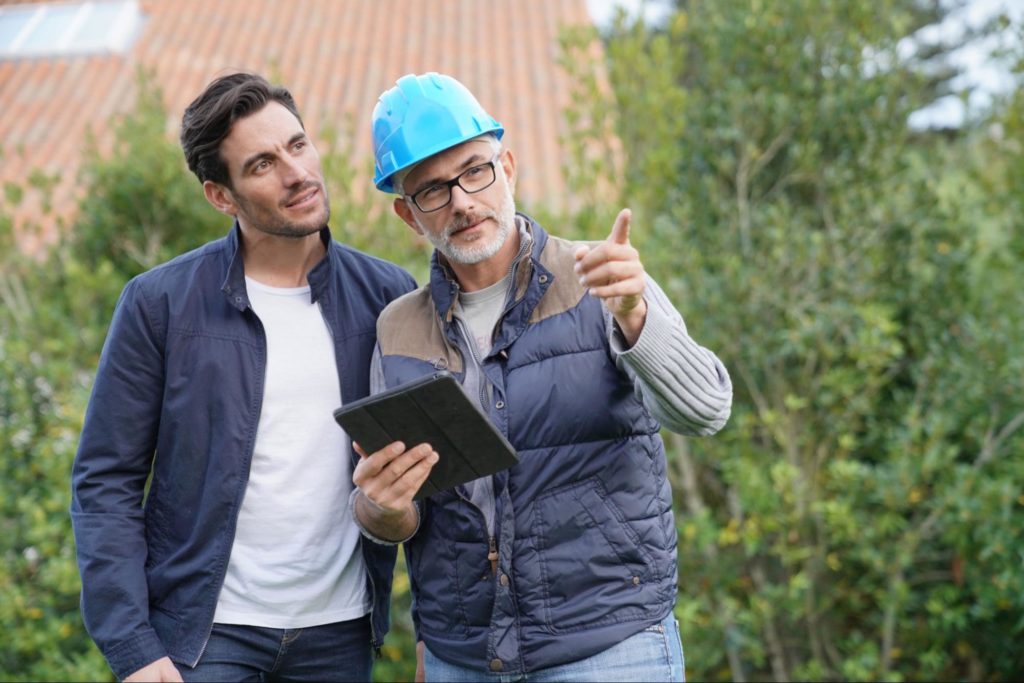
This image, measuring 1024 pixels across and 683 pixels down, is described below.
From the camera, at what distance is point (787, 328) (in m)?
4.53

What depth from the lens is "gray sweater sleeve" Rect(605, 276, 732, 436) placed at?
2125 mm

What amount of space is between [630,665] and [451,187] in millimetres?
1135

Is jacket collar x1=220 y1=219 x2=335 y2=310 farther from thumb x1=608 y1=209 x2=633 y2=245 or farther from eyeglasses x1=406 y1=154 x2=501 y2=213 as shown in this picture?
thumb x1=608 y1=209 x2=633 y2=245

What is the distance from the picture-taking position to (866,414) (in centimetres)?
452

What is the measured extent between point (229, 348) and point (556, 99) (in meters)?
9.95

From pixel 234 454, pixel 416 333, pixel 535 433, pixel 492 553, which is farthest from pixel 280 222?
pixel 492 553

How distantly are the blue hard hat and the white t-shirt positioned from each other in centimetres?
52

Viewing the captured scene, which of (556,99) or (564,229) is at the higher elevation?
(556,99)

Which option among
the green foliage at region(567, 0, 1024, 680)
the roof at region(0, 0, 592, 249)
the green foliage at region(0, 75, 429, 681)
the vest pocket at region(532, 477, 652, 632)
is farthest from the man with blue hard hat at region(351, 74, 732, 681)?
the roof at region(0, 0, 592, 249)

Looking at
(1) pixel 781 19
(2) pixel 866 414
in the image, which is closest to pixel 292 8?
(1) pixel 781 19

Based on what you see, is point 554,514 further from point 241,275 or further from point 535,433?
point 241,275

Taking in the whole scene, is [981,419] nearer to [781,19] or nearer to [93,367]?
[781,19]

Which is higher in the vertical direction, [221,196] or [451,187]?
[221,196]

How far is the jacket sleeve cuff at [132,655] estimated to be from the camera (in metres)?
2.36
